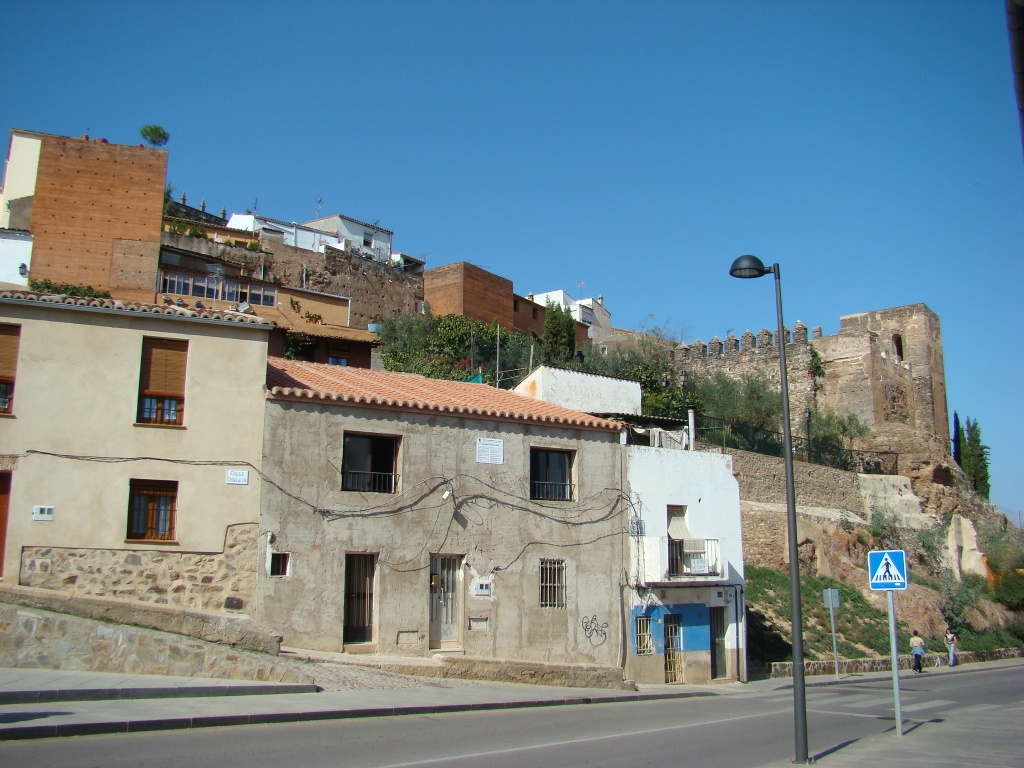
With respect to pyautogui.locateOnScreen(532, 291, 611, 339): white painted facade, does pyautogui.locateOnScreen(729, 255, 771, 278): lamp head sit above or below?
below

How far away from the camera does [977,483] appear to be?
59406 mm

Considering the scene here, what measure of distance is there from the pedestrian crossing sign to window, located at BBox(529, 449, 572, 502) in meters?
9.24

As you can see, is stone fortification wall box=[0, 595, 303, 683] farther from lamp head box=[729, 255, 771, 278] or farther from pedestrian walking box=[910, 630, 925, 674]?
pedestrian walking box=[910, 630, 925, 674]

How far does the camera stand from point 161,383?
1741cm

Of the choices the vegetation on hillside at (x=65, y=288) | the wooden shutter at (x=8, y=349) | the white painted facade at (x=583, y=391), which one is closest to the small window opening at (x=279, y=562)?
the wooden shutter at (x=8, y=349)

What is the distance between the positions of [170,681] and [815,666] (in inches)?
782

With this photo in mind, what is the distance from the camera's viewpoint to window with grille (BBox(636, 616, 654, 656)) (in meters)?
21.9

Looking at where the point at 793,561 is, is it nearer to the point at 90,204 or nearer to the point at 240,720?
the point at 240,720

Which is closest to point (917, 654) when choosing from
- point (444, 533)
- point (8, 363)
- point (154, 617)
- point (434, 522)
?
point (444, 533)

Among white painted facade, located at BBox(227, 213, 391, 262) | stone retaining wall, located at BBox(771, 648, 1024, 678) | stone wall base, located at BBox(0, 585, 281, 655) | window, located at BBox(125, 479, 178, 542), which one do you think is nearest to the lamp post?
stone wall base, located at BBox(0, 585, 281, 655)

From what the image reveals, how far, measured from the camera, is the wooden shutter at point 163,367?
17.3m

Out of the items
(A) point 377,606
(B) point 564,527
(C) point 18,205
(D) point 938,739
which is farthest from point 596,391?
(C) point 18,205

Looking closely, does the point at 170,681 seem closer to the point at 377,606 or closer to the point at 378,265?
the point at 377,606

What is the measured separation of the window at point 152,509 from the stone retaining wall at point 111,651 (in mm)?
2957
